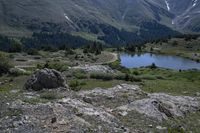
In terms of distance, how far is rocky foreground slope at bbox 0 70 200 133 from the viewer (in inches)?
1006

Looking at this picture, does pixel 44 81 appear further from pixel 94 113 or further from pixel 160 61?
pixel 160 61

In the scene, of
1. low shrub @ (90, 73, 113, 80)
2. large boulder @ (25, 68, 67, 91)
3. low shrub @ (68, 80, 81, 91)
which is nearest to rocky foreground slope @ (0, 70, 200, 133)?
large boulder @ (25, 68, 67, 91)

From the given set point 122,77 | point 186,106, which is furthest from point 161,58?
point 186,106

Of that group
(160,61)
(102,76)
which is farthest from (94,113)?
(160,61)

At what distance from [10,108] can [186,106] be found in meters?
20.3

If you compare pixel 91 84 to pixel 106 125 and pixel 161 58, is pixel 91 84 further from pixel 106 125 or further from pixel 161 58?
pixel 161 58

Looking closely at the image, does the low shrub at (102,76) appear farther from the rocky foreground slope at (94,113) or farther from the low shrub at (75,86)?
the rocky foreground slope at (94,113)

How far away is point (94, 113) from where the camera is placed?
1163 inches

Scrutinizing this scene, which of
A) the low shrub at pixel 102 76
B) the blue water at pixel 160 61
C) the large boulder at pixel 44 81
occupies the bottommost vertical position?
the blue water at pixel 160 61

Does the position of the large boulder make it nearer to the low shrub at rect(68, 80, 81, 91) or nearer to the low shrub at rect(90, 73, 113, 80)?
the low shrub at rect(68, 80, 81, 91)

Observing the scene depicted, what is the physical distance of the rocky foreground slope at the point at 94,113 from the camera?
25562mm

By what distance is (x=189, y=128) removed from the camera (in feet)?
104

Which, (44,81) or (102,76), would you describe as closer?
(44,81)

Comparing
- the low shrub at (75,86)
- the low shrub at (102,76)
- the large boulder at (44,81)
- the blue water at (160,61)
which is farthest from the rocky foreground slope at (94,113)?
the blue water at (160,61)
